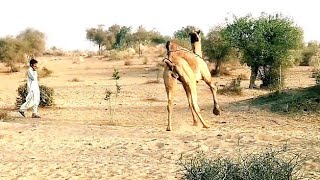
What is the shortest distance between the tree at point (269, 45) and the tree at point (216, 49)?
6.37 m

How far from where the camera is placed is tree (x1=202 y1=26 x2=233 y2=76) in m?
33.0

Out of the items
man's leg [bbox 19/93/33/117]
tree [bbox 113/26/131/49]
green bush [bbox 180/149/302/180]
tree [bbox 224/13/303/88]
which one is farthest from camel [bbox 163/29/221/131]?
tree [bbox 113/26/131/49]

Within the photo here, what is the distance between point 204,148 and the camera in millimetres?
9438

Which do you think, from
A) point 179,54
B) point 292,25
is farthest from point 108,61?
point 179,54

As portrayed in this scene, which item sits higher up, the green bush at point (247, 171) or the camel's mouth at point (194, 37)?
the camel's mouth at point (194, 37)

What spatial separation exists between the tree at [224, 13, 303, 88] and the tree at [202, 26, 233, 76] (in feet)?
20.9

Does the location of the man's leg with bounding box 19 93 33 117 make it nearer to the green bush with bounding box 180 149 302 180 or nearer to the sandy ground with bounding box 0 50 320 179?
the sandy ground with bounding box 0 50 320 179

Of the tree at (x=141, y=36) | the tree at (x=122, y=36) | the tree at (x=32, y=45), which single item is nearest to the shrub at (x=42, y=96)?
the tree at (x=32, y=45)

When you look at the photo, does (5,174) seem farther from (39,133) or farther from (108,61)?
(108,61)

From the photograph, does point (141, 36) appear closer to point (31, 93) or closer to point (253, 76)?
point (253, 76)

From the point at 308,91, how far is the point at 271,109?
164cm

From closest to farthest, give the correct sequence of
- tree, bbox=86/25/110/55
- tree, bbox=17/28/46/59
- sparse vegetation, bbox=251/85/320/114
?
sparse vegetation, bbox=251/85/320/114, tree, bbox=17/28/46/59, tree, bbox=86/25/110/55

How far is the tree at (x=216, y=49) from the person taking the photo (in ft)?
108

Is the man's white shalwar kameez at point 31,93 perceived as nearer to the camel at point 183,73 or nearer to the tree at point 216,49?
the camel at point 183,73
